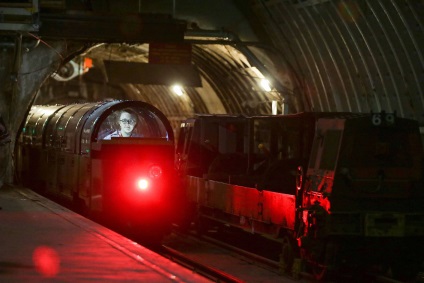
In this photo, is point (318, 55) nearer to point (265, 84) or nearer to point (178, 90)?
point (265, 84)

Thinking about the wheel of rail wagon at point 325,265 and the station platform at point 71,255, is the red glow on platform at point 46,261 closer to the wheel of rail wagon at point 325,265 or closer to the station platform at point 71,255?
the station platform at point 71,255

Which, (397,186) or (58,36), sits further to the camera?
(58,36)

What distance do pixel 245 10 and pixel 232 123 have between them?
5683 mm

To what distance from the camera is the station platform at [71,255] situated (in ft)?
34.9

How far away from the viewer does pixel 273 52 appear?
26.3 m

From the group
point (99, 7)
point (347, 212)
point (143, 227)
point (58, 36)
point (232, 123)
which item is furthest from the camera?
point (99, 7)

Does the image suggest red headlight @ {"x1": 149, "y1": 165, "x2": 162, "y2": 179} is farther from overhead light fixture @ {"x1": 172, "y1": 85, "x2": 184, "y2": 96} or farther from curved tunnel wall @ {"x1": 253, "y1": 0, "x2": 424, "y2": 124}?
overhead light fixture @ {"x1": 172, "y1": 85, "x2": 184, "y2": 96}

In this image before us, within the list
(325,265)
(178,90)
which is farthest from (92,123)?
(178,90)

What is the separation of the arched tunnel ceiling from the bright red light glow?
6291 millimetres

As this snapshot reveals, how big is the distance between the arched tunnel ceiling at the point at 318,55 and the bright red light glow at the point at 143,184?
6.29 m

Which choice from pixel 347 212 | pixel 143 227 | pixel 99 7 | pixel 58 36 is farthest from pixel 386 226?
pixel 99 7

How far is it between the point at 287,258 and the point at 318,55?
34.9 ft

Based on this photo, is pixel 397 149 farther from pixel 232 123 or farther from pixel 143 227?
pixel 232 123

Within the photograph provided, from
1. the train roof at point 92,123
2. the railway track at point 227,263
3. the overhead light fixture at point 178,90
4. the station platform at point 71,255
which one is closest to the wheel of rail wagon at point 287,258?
the railway track at point 227,263
